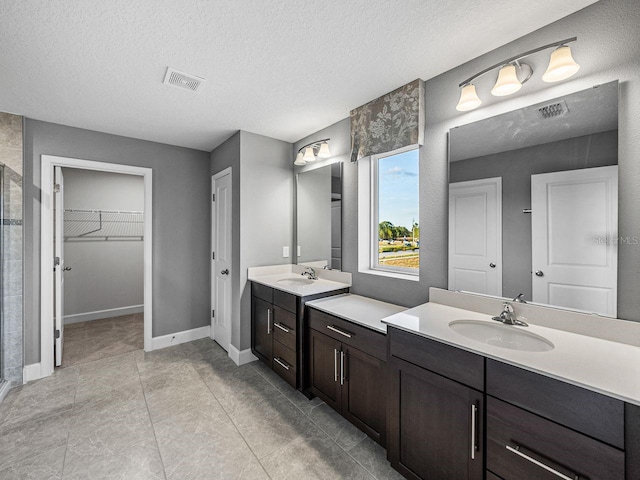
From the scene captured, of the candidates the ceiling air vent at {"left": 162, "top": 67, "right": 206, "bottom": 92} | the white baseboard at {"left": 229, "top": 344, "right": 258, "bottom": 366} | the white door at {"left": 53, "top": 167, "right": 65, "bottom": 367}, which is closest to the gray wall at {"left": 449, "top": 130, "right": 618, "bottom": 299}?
the ceiling air vent at {"left": 162, "top": 67, "right": 206, "bottom": 92}

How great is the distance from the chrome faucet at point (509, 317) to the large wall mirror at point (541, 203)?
0.10 metres

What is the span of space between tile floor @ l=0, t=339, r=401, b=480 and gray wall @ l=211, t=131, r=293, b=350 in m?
0.70

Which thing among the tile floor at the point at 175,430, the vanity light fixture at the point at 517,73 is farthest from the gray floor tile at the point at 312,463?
the vanity light fixture at the point at 517,73

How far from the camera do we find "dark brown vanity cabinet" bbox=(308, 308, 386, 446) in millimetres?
1697

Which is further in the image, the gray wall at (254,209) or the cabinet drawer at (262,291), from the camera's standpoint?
the gray wall at (254,209)

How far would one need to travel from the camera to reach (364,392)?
179 cm

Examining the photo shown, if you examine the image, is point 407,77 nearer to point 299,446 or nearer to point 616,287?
point 616,287

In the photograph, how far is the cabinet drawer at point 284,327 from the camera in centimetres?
232

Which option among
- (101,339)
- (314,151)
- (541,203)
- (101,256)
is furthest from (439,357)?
(101,256)

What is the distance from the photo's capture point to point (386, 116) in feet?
7.25

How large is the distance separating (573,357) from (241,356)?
2.70 metres

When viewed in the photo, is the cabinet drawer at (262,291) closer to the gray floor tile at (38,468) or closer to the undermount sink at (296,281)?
the undermount sink at (296,281)

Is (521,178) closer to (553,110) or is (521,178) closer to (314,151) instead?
(553,110)

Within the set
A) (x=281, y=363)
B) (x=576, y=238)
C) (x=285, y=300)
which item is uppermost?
(x=576, y=238)
